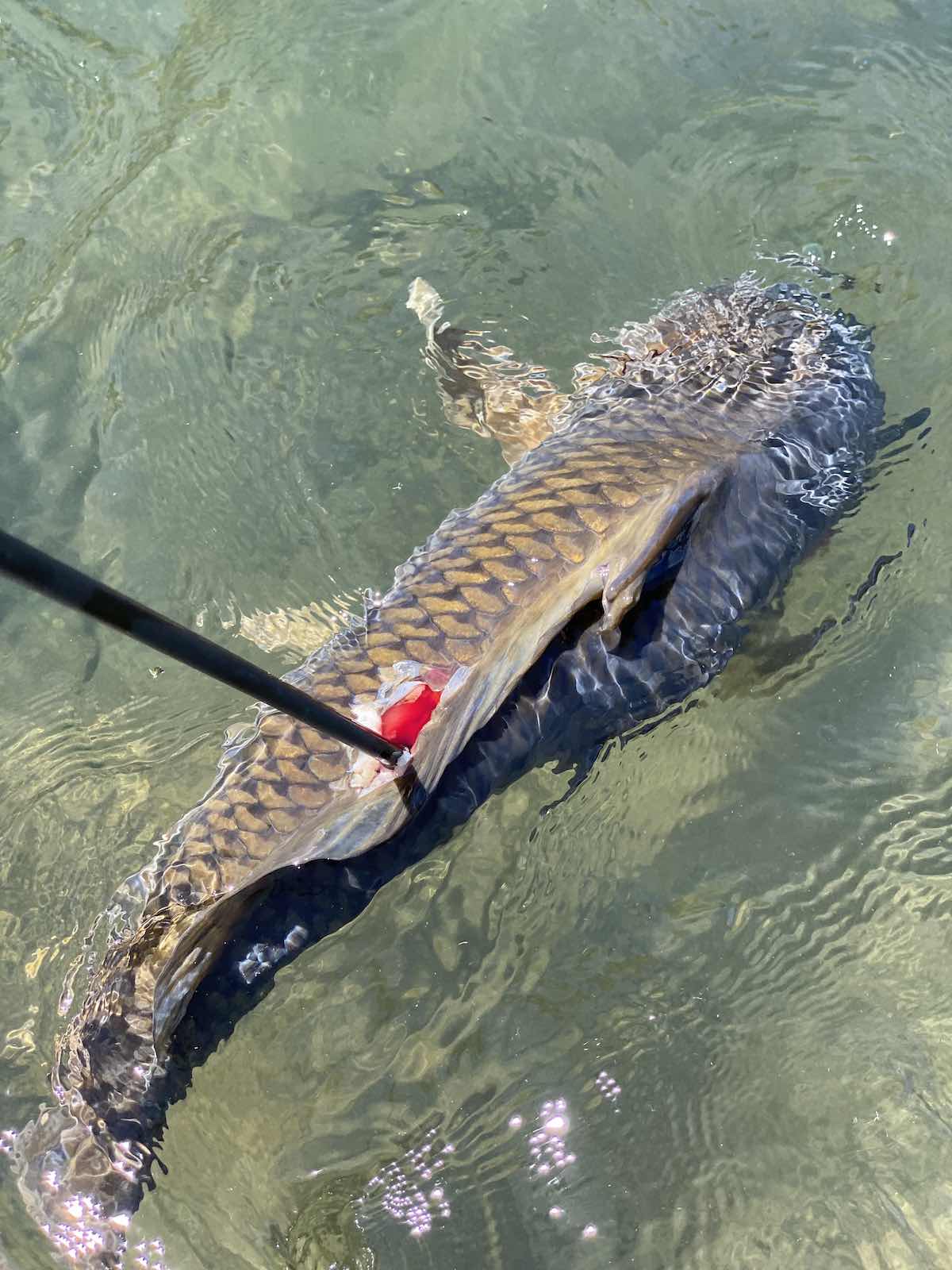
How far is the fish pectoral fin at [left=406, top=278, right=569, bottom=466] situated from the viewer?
446 centimetres

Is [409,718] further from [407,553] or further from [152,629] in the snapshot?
[407,553]

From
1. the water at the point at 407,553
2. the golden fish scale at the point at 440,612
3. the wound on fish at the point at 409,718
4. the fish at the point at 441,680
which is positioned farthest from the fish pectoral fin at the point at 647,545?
the water at the point at 407,553

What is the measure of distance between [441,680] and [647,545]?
27.6 inches

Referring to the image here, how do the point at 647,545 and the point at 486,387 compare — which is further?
the point at 486,387

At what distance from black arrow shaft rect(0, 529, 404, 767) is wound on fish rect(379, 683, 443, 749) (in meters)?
0.34

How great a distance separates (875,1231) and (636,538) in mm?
2277

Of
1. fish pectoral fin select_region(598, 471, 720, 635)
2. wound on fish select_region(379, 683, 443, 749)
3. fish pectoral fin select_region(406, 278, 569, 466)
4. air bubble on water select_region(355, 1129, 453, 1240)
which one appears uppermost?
fish pectoral fin select_region(406, 278, 569, 466)

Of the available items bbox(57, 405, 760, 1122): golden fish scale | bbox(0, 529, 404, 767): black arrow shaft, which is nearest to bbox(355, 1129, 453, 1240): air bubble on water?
bbox(57, 405, 760, 1122): golden fish scale

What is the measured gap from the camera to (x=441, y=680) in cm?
279

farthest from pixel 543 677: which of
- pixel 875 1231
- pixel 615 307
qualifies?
pixel 615 307

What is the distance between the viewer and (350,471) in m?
4.64

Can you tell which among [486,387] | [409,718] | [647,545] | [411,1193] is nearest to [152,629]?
[409,718]

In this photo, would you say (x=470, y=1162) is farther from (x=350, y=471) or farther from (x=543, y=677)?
(x=350, y=471)

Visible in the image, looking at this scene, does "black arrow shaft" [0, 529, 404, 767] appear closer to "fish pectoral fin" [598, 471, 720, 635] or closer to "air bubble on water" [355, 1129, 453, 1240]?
"fish pectoral fin" [598, 471, 720, 635]
